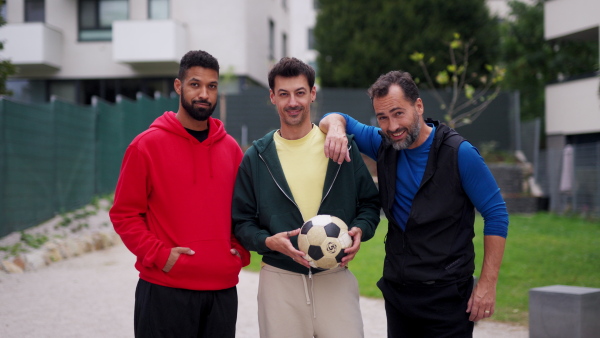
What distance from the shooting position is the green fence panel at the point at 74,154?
43.7 feet

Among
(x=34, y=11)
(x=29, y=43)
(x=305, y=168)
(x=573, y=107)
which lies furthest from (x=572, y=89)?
(x=34, y=11)

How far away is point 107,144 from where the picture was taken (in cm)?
1616

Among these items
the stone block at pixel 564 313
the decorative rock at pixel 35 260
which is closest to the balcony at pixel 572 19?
the stone block at pixel 564 313

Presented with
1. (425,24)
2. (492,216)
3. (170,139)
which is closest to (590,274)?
(492,216)

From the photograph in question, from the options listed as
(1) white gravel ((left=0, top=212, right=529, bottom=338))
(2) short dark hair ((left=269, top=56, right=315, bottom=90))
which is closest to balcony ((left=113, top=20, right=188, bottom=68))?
(1) white gravel ((left=0, top=212, right=529, bottom=338))

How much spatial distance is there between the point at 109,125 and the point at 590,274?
11.2 metres

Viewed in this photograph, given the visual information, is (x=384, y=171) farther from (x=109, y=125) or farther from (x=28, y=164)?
(x=109, y=125)

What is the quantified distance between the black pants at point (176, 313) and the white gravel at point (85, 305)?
3303 mm

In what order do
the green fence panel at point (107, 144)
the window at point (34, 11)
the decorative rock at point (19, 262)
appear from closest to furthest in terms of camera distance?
the decorative rock at point (19, 262), the green fence panel at point (107, 144), the window at point (34, 11)

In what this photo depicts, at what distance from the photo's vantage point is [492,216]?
3.98 meters

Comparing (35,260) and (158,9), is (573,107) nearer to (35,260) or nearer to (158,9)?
(158,9)

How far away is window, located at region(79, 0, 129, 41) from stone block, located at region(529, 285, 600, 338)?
70.2 feet

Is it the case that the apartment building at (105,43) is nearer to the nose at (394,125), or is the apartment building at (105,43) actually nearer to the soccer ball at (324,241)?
the nose at (394,125)

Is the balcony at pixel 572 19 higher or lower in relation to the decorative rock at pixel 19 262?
higher
